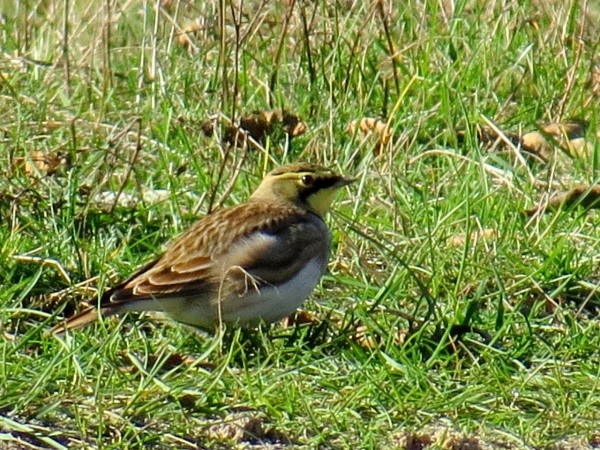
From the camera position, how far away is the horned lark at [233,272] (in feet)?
20.7

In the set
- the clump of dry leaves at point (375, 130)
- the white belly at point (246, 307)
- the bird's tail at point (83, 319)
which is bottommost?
the white belly at point (246, 307)

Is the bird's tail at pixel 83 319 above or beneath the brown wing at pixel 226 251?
beneath

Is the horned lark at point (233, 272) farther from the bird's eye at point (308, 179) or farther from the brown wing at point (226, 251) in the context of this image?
the bird's eye at point (308, 179)

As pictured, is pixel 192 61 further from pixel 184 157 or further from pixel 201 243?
pixel 201 243

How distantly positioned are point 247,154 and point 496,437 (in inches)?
120

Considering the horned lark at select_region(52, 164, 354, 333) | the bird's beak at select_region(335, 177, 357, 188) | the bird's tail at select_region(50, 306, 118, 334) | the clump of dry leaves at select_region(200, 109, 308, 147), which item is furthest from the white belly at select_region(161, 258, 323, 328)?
the clump of dry leaves at select_region(200, 109, 308, 147)

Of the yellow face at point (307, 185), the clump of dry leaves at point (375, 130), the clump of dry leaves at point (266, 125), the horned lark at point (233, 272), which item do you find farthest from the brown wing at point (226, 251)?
the clump of dry leaves at point (266, 125)

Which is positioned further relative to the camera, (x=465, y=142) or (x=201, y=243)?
(x=465, y=142)

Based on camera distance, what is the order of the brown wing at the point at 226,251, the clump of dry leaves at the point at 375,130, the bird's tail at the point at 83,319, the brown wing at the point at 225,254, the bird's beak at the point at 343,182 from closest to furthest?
the bird's tail at the point at 83,319 < the brown wing at the point at 225,254 < the brown wing at the point at 226,251 < the bird's beak at the point at 343,182 < the clump of dry leaves at the point at 375,130

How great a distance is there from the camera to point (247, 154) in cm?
814

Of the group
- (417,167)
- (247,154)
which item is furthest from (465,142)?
(247,154)

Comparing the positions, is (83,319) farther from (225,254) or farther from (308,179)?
(308,179)

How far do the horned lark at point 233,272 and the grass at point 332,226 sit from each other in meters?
0.13

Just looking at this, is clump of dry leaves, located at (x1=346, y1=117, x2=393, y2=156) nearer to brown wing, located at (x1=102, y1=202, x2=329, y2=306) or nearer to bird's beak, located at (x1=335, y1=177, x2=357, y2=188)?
bird's beak, located at (x1=335, y1=177, x2=357, y2=188)
